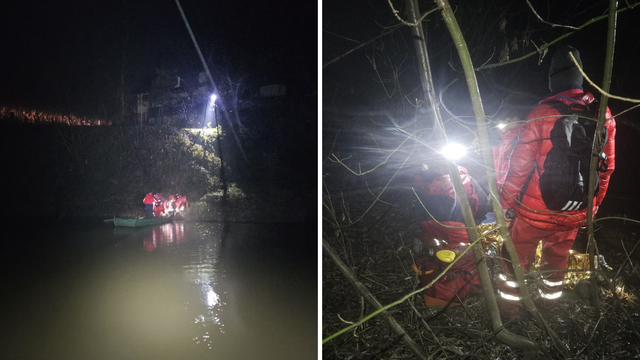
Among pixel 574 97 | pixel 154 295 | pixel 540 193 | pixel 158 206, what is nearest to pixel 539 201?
pixel 540 193

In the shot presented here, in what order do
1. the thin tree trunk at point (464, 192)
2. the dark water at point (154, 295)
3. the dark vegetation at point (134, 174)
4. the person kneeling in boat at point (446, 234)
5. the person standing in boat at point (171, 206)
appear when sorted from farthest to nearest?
the person standing in boat at point (171, 206) → the dark vegetation at point (134, 174) → the dark water at point (154, 295) → the person kneeling in boat at point (446, 234) → the thin tree trunk at point (464, 192)

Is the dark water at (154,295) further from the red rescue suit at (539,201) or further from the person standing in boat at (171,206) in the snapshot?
the red rescue suit at (539,201)

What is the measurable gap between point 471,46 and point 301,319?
7.24 ft

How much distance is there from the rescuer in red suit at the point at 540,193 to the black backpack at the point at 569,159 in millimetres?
22

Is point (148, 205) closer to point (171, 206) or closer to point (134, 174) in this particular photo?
point (171, 206)

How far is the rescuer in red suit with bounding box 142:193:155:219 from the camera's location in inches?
172

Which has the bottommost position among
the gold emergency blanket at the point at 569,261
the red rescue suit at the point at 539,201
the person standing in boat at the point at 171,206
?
the person standing in boat at the point at 171,206

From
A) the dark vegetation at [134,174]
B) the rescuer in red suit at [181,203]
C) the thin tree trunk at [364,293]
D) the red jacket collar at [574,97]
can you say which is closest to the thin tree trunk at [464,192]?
the thin tree trunk at [364,293]

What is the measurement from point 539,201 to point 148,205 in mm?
4629

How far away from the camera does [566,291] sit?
135 cm

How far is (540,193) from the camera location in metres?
1.10

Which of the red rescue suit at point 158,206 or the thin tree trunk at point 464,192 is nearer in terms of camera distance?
the thin tree trunk at point 464,192

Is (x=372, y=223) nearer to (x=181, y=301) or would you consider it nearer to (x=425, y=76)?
(x=425, y=76)

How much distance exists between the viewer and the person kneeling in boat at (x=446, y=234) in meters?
1.31
